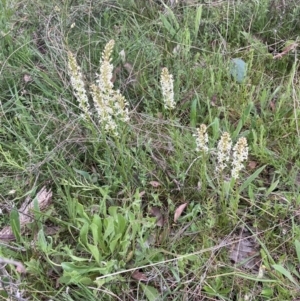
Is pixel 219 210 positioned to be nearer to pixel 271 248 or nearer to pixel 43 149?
pixel 271 248

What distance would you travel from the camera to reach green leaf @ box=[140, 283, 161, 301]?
1.75 metres

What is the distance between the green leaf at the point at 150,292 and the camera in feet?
5.75

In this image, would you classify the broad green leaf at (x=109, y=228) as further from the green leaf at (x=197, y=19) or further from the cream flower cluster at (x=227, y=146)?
the green leaf at (x=197, y=19)

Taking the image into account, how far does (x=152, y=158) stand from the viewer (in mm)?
2150

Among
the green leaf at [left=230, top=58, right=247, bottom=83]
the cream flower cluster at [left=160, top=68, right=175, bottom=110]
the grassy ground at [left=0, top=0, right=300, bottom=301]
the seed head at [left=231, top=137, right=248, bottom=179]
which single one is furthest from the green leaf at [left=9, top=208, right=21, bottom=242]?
the green leaf at [left=230, top=58, right=247, bottom=83]

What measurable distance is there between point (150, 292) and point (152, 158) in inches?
24.7

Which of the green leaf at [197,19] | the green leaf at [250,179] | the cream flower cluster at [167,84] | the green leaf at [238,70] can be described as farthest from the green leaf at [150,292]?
the green leaf at [197,19]

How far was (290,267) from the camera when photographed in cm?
182

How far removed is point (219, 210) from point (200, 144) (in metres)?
0.35

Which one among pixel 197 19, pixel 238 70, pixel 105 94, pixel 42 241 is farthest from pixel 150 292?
pixel 197 19

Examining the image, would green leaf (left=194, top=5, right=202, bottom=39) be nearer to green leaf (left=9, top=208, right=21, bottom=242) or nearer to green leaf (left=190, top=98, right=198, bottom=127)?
green leaf (left=190, top=98, right=198, bottom=127)

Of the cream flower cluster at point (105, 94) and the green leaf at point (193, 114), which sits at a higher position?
the cream flower cluster at point (105, 94)

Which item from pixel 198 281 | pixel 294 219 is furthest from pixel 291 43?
pixel 198 281

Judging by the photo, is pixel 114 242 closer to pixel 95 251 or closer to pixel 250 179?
pixel 95 251
